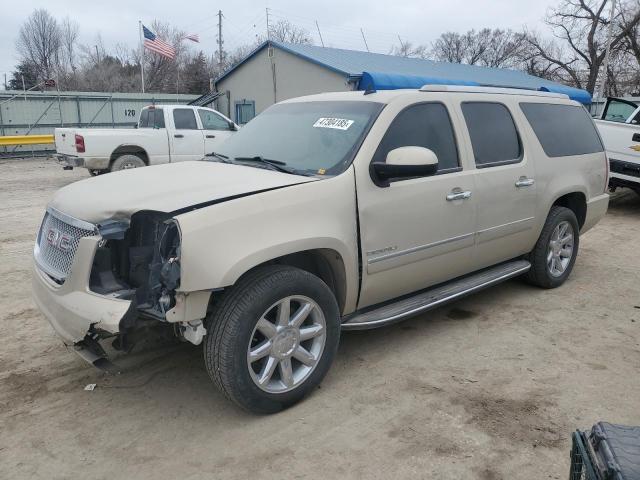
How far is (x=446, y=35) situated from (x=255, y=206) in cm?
7152

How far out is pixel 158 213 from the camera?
2887mm

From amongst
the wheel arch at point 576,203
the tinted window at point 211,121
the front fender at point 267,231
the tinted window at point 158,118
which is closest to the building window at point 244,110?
the tinted window at point 211,121

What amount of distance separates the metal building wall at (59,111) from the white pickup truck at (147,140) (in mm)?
9804

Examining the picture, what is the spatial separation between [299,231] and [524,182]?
2.45m

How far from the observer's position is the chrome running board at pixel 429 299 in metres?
3.54

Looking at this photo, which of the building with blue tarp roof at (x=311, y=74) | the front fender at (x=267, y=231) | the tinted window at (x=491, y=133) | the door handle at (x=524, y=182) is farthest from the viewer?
the building with blue tarp roof at (x=311, y=74)

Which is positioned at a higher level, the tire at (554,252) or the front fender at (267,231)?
the front fender at (267,231)

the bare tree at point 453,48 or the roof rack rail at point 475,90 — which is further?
the bare tree at point 453,48

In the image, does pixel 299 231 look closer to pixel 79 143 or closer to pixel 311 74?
pixel 79 143

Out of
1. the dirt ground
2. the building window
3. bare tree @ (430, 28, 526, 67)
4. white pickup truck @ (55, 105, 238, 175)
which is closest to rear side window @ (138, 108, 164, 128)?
white pickup truck @ (55, 105, 238, 175)

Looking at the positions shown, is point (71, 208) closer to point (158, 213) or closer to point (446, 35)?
point (158, 213)

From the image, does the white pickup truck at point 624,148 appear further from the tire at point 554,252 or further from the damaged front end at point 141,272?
the damaged front end at point 141,272

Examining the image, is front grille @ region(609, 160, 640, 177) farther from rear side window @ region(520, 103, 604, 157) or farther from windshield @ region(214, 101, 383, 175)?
windshield @ region(214, 101, 383, 175)

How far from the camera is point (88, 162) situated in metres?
11.4
